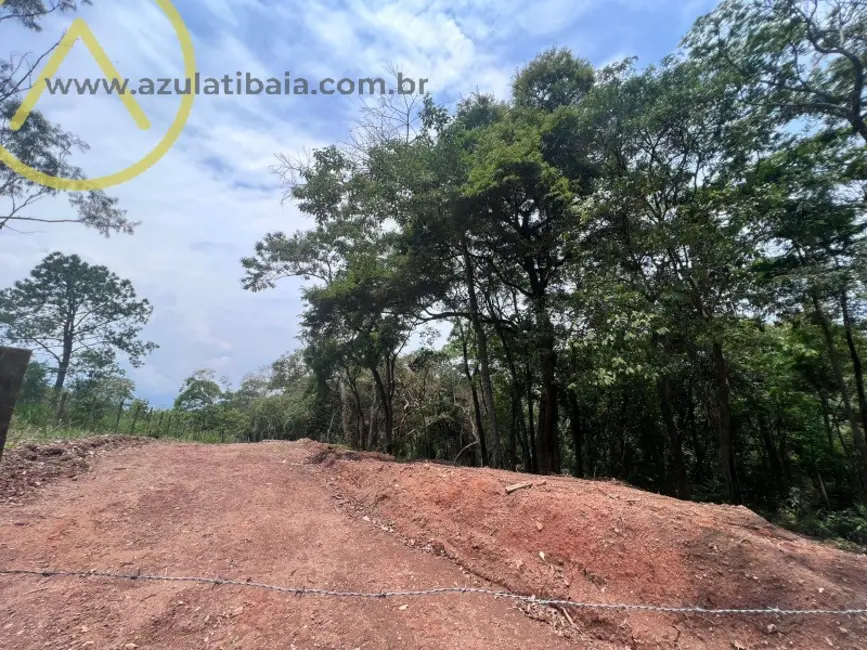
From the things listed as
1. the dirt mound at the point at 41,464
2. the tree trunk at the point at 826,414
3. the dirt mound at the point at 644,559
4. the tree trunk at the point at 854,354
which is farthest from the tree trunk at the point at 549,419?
the tree trunk at the point at 826,414

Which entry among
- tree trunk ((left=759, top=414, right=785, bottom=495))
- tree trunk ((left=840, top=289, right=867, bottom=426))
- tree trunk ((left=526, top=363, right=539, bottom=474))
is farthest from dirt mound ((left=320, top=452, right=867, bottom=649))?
tree trunk ((left=759, top=414, right=785, bottom=495))

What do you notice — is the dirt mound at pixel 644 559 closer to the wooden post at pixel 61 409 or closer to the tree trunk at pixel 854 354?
A: the tree trunk at pixel 854 354

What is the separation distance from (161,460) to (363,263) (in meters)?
6.20

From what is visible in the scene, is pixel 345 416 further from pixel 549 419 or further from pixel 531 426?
pixel 549 419

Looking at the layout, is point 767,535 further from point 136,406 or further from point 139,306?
point 139,306

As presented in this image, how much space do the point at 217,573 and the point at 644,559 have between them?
12.7 ft

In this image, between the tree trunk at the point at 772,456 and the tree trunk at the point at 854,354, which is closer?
the tree trunk at the point at 854,354

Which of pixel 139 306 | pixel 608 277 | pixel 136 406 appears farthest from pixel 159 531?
pixel 139 306

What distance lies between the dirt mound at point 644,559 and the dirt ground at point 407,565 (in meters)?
0.01

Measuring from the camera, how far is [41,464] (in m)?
5.82

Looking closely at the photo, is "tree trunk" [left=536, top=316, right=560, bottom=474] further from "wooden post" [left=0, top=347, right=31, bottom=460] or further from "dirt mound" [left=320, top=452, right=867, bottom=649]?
"wooden post" [left=0, top=347, right=31, bottom=460]

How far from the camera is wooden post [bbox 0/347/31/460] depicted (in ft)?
8.03

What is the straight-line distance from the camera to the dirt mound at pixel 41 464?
507 cm

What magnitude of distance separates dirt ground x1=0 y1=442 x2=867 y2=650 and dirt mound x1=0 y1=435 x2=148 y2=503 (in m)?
0.05
